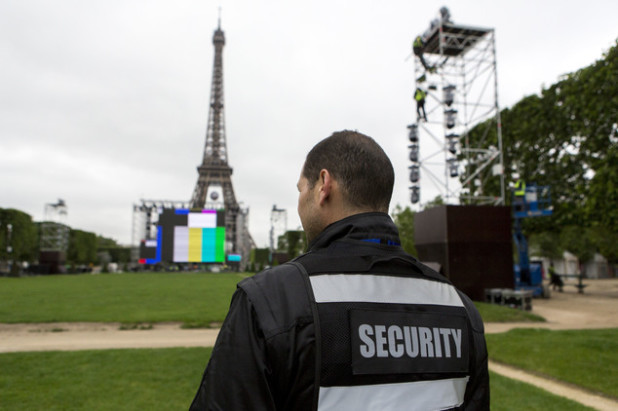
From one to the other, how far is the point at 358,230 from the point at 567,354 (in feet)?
29.6

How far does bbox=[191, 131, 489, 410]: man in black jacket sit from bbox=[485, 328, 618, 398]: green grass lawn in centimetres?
653

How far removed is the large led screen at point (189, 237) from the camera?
47.6m

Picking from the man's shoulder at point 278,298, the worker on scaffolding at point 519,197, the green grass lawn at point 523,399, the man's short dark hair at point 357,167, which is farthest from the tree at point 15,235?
the man's shoulder at point 278,298

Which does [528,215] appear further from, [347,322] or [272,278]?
[272,278]

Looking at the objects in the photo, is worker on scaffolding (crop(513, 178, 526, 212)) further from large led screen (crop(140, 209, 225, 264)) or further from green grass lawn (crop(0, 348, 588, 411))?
large led screen (crop(140, 209, 225, 264))

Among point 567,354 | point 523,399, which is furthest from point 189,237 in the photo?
point 523,399

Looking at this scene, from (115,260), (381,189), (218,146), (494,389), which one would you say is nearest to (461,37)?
(494,389)

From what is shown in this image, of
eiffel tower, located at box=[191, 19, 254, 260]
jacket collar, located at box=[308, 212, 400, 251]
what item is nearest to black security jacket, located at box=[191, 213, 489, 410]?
jacket collar, located at box=[308, 212, 400, 251]

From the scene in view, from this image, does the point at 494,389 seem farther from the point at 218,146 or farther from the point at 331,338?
the point at 218,146

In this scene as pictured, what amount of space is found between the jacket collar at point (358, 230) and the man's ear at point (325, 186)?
0.37ft

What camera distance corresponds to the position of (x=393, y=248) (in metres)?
1.65

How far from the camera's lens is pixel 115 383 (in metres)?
6.75

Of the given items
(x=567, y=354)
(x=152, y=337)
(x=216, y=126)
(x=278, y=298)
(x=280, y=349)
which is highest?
(x=216, y=126)

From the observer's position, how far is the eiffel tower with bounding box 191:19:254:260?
65.9 m
